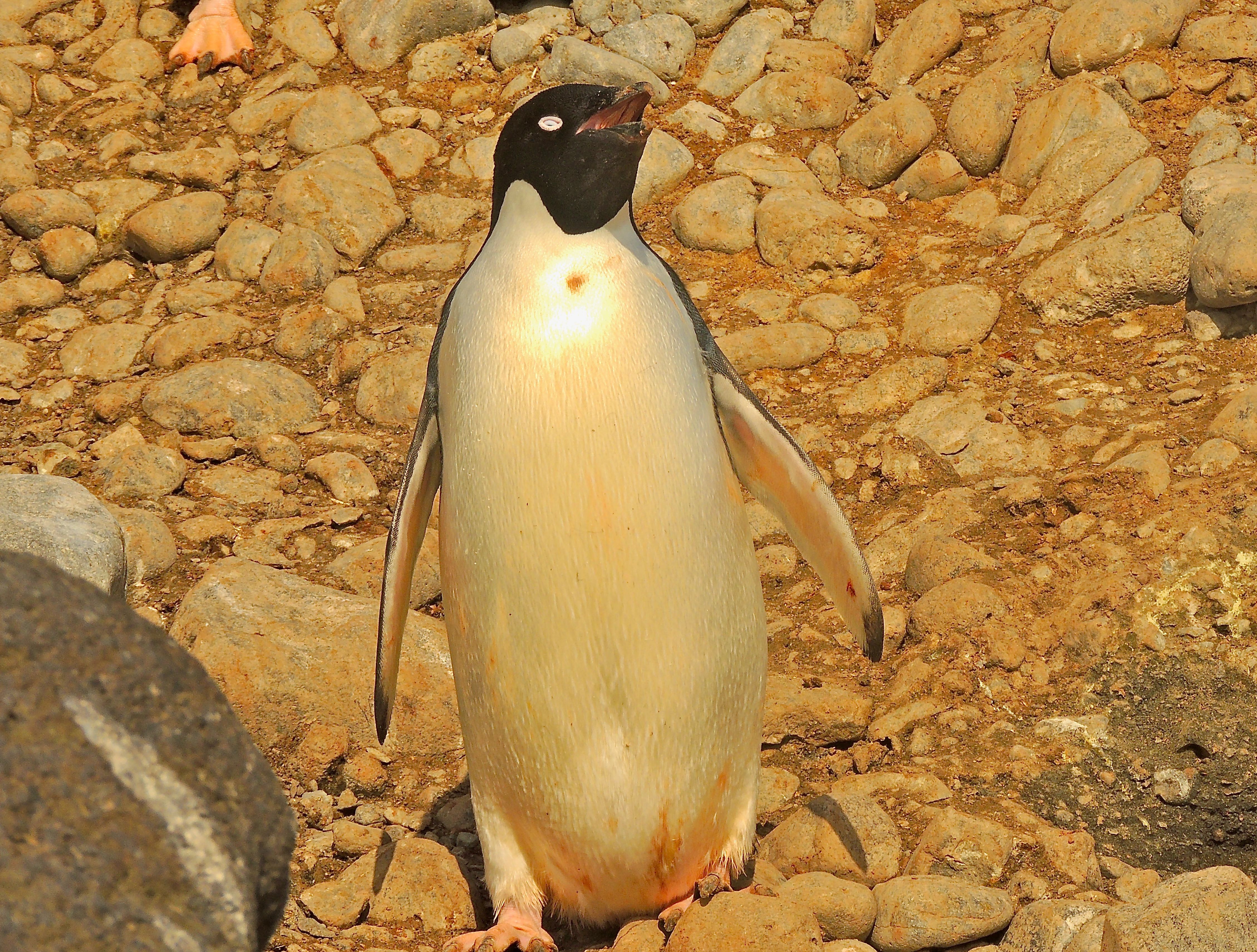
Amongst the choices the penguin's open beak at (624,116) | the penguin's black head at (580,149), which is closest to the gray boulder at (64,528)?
the penguin's black head at (580,149)

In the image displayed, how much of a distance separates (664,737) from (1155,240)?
11.2 ft

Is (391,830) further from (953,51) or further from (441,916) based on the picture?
(953,51)

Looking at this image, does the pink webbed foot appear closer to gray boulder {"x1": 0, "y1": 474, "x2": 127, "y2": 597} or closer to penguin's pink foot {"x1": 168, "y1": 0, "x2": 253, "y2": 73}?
gray boulder {"x1": 0, "y1": 474, "x2": 127, "y2": 597}

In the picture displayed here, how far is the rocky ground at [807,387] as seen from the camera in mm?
3584

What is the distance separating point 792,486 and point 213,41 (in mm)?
5313

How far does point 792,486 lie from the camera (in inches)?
135

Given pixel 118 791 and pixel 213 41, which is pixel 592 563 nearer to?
pixel 118 791

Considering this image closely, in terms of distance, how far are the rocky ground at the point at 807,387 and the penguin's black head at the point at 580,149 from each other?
0.18 metres

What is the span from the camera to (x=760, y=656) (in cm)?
326

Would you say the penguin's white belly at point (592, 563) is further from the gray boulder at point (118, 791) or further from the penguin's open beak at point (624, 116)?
the gray boulder at point (118, 791)

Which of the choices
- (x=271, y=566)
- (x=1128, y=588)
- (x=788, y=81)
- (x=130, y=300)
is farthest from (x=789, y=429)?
(x=130, y=300)

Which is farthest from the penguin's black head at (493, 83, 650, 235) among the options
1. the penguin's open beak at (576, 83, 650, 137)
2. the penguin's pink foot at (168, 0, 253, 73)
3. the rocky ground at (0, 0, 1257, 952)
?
the penguin's pink foot at (168, 0, 253, 73)

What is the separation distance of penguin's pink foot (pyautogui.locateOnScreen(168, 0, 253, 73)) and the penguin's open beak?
16.3 ft

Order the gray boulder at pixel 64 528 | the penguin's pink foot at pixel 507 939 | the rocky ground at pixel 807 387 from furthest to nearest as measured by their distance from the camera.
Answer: the gray boulder at pixel 64 528 < the rocky ground at pixel 807 387 < the penguin's pink foot at pixel 507 939
